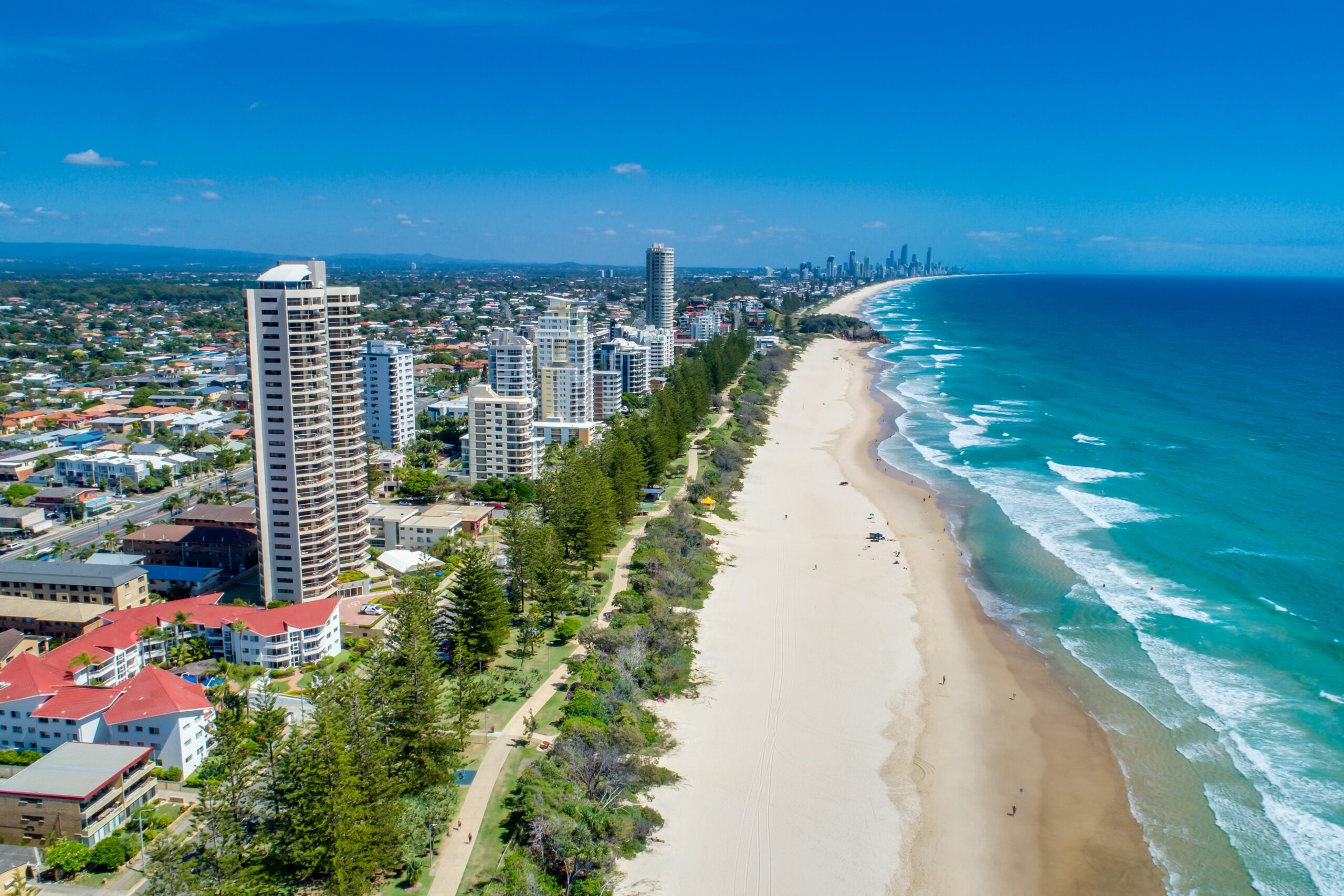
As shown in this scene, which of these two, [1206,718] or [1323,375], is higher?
[1323,375]

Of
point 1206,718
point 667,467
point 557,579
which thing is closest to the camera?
point 1206,718

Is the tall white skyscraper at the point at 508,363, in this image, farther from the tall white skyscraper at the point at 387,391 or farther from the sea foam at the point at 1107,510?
the sea foam at the point at 1107,510

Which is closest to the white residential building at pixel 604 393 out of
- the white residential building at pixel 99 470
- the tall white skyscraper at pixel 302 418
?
the white residential building at pixel 99 470

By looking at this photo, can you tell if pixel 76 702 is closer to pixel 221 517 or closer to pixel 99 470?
pixel 221 517

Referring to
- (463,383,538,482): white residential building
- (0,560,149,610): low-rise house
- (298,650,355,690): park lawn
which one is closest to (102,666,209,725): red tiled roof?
(298,650,355,690): park lawn

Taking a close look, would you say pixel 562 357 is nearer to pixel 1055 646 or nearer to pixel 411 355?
pixel 411 355

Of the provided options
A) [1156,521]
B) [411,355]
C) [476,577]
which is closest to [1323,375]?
[1156,521]

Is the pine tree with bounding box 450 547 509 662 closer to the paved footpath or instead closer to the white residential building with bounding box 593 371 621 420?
the paved footpath
